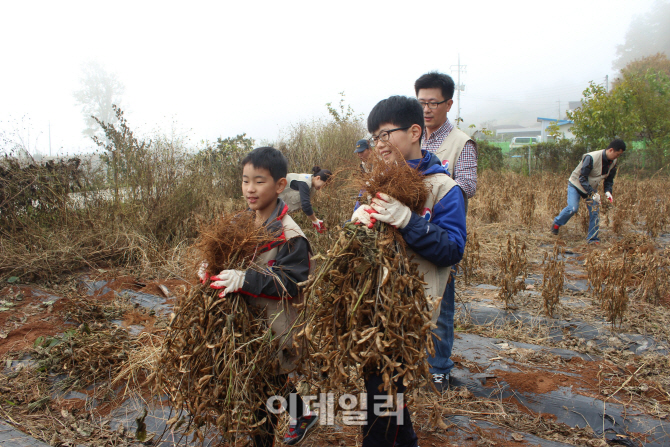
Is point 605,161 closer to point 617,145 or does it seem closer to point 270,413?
point 617,145

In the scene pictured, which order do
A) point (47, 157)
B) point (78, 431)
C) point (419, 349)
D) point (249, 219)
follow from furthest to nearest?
1. point (47, 157)
2. point (78, 431)
3. point (249, 219)
4. point (419, 349)

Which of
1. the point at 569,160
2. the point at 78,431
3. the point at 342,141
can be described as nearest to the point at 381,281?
the point at 78,431

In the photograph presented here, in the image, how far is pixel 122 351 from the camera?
3133 millimetres

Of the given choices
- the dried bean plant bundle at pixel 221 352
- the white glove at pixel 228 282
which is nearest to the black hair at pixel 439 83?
the dried bean plant bundle at pixel 221 352

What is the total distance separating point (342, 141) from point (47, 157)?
644 cm

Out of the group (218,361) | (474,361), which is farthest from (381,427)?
(474,361)

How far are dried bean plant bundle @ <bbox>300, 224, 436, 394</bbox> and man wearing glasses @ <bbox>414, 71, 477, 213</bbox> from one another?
Result: 123 cm

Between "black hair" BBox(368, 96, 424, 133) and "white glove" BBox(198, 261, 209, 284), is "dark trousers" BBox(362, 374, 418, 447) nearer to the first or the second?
"white glove" BBox(198, 261, 209, 284)

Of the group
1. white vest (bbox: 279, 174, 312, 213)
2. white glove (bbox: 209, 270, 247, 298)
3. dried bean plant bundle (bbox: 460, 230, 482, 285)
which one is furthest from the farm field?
white vest (bbox: 279, 174, 312, 213)

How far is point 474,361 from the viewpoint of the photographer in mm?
3074

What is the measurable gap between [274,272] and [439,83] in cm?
175

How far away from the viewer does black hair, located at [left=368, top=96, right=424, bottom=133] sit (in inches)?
70.6

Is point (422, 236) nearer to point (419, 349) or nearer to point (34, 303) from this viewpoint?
point (419, 349)

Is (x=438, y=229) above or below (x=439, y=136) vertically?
below
